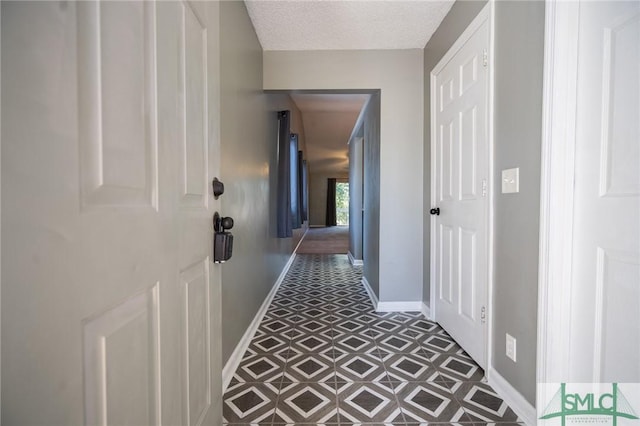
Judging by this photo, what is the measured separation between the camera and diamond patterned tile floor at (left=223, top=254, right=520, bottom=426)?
146 cm

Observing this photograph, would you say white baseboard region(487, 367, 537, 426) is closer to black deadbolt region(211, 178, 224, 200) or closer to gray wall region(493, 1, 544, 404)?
gray wall region(493, 1, 544, 404)

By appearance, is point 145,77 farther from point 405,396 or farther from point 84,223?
Result: point 405,396

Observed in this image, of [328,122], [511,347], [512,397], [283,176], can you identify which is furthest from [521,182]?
[328,122]

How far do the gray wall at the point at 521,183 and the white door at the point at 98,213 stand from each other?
1.38 metres

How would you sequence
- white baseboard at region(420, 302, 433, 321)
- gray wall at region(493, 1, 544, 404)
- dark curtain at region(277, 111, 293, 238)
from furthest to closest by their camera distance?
1. dark curtain at region(277, 111, 293, 238)
2. white baseboard at region(420, 302, 433, 321)
3. gray wall at region(493, 1, 544, 404)

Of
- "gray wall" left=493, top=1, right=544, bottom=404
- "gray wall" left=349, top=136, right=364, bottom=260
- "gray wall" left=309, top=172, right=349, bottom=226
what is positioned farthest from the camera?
"gray wall" left=309, top=172, right=349, bottom=226

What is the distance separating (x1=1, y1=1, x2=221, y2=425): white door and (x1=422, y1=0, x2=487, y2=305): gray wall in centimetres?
182

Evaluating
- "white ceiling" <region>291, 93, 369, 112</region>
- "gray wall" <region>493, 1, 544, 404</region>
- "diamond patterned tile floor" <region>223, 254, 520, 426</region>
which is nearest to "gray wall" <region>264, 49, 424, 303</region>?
"diamond patterned tile floor" <region>223, 254, 520, 426</region>

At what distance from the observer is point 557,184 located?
121 centimetres

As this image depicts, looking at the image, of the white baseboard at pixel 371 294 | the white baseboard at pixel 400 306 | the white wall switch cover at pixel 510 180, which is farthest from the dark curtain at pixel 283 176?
the white wall switch cover at pixel 510 180

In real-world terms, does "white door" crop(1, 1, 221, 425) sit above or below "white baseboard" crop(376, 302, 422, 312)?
above

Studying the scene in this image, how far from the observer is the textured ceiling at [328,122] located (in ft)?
15.9

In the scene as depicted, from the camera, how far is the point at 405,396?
160 cm

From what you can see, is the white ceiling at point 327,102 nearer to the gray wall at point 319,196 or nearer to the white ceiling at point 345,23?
the white ceiling at point 345,23
